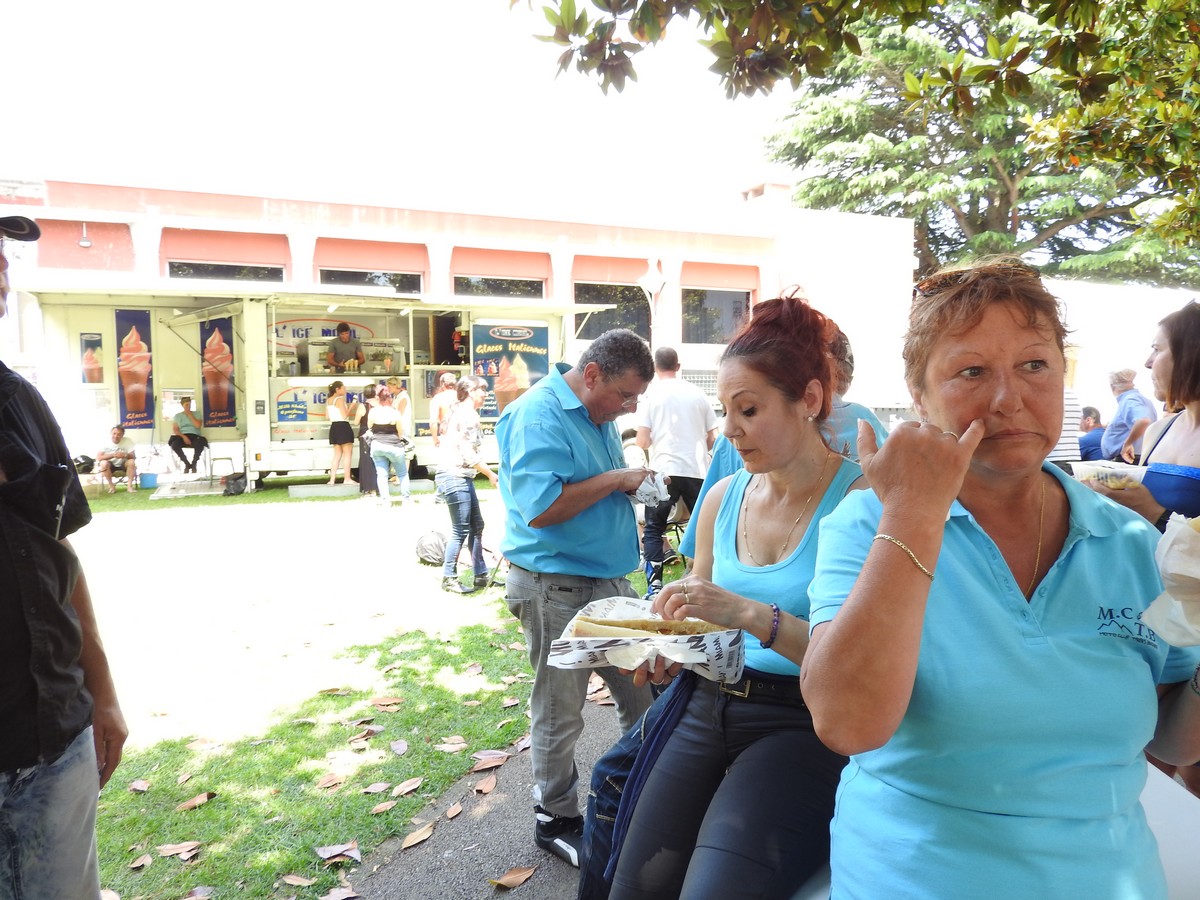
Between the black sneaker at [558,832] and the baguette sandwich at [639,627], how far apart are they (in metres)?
1.60

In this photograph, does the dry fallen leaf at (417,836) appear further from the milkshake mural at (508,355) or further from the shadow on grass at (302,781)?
the milkshake mural at (508,355)

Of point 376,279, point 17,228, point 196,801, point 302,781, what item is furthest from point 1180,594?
point 376,279

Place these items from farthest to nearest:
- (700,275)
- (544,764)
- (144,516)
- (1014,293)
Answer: (700,275)
(144,516)
(544,764)
(1014,293)

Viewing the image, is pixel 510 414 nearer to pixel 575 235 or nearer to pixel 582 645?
pixel 582 645

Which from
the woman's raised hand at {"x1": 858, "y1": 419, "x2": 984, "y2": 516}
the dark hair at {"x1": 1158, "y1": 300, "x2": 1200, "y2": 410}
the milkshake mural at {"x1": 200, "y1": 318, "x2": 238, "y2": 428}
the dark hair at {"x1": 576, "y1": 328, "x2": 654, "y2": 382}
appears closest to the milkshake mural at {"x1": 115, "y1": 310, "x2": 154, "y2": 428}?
the milkshake mural at {"x1": 200, "y1": 318, "x2": 238, "y2": 428}

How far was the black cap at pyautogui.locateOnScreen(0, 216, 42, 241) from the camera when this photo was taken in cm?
197

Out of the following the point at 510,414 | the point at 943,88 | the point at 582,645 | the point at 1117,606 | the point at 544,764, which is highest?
the point at 943,88

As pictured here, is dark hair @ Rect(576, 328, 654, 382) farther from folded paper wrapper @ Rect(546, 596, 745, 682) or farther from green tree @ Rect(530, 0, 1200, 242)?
folded paper wrapper @ Rect(546, 596, 745, 682)

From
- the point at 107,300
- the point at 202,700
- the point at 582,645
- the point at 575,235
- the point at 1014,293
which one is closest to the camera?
the point at 1014,293

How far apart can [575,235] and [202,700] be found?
17.8m

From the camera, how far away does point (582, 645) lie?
2.20 m

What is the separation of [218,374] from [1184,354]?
663 inches

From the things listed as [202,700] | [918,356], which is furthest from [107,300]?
[918,356]

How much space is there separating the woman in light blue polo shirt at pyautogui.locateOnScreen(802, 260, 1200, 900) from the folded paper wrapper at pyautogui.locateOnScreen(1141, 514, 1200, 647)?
14cm
